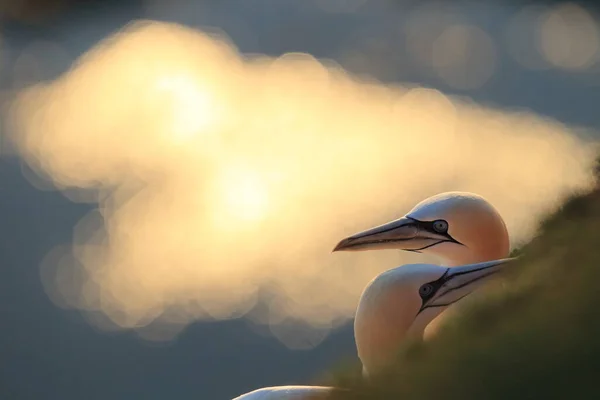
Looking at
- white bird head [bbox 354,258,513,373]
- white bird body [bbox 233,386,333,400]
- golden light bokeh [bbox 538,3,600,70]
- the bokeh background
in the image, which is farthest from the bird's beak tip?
golden light bokeh [bbox 538,3,600,70]

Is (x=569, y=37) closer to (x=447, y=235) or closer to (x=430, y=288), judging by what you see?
(x=447, y=235)

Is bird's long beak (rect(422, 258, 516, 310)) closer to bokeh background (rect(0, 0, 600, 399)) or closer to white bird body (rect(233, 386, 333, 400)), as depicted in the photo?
white bird body (rect(233, 386, 333, 400))

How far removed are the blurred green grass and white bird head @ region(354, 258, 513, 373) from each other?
0.88 metres

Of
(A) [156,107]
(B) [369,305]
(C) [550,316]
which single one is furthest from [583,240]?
(A) [156,107]

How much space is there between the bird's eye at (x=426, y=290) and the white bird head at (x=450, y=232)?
0.58 metres

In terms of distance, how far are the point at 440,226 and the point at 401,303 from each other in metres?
0.74

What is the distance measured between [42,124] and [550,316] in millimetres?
20008

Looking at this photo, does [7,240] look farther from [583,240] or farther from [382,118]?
[583,240]

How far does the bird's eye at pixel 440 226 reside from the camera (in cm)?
539

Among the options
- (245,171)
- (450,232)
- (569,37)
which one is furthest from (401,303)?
(569,37)

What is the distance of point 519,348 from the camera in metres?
3.10

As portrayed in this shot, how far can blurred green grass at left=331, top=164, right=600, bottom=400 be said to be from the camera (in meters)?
2.92

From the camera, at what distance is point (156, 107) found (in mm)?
23094

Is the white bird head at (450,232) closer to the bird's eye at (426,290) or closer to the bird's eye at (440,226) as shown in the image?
the bird's eye at (440,226)
